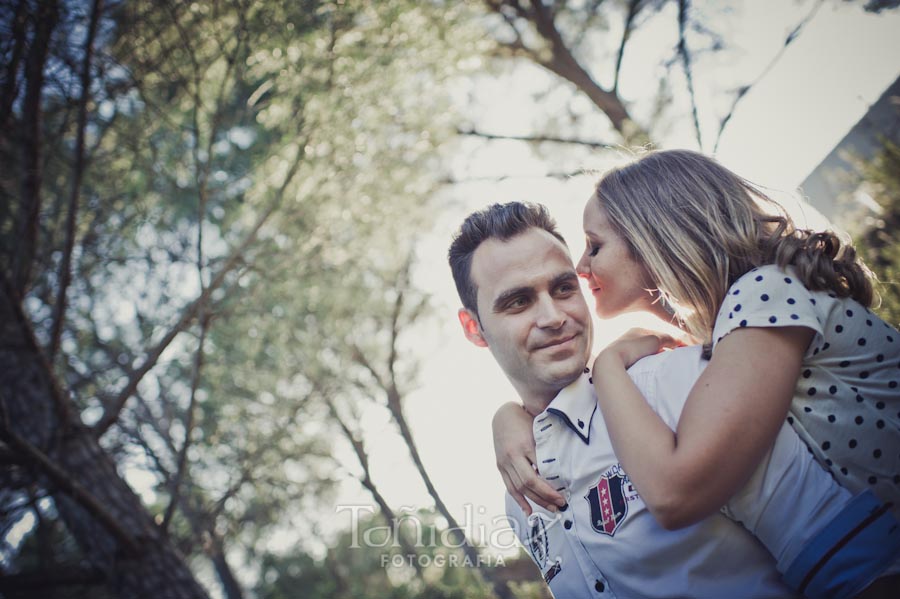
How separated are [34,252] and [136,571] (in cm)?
222

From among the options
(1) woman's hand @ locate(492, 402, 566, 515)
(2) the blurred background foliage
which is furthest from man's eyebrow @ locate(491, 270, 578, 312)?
Answer: (2) the blurred background foliage

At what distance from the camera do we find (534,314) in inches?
84.0

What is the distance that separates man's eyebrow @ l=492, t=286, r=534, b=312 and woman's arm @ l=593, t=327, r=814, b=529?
77 cm

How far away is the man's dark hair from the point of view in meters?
2.47

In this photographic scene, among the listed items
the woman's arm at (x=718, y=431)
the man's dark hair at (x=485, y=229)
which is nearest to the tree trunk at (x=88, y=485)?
the man's dark hair at (x=485, y=229)

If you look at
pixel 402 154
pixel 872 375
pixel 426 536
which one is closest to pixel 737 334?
pixel 872 375

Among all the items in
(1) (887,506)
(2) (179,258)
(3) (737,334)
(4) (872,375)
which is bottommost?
(1) (887,506)

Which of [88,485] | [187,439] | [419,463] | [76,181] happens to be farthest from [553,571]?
[419,463]

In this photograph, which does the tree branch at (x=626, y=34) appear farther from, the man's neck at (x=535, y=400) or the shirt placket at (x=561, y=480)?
the shirt placket at (x=561, y=480)

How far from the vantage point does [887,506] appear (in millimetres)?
1451

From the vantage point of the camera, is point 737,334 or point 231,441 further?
point 231,441

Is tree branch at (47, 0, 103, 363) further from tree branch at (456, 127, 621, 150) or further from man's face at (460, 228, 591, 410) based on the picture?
tree branch at (456, 127, 621, 150)

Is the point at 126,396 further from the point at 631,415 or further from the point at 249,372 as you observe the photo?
the point at 249,372

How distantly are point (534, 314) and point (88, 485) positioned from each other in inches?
134
